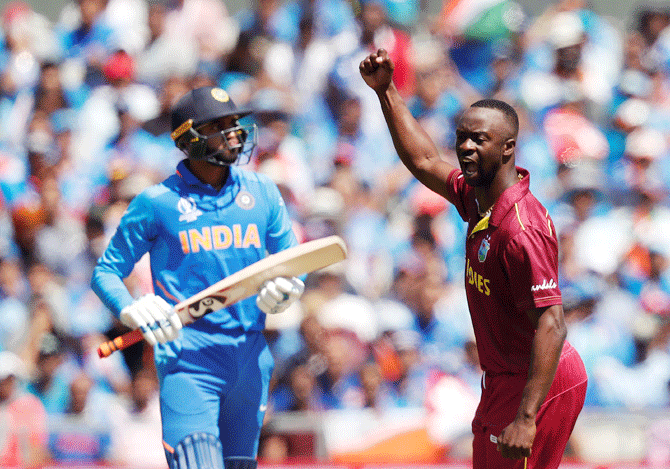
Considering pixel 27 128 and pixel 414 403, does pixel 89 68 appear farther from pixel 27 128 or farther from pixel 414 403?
pixel 414 403

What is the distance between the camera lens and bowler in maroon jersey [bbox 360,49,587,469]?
276 centimetres

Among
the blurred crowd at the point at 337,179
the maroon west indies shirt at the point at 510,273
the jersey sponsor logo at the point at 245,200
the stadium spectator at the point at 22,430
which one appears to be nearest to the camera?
the maroon west indies shirt at the point at 510,273

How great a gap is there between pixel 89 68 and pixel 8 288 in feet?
7.18

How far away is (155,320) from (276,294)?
469 millimetres

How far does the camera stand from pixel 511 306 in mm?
2973

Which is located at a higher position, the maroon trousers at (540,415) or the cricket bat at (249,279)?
the cricket bat at (249,279)

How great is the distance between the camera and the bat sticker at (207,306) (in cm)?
346

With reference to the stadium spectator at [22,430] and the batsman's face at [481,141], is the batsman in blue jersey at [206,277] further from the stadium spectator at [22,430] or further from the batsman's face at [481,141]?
the stadium spectator at [22,430]

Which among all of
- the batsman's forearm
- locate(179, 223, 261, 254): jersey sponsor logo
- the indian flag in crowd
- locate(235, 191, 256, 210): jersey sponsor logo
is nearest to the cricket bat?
locate(179, 223, 261, 254): jersey sponsor logo

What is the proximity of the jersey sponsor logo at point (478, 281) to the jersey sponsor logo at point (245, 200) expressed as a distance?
103cm

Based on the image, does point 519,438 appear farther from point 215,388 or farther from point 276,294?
point 215,388

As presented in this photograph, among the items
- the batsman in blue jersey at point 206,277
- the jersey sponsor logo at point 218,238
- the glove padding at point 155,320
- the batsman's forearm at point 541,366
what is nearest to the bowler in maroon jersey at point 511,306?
the batsman's forearm at point 541,366

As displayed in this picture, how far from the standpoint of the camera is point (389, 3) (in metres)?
7.91

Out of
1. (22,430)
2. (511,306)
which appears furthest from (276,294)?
(22,430)
